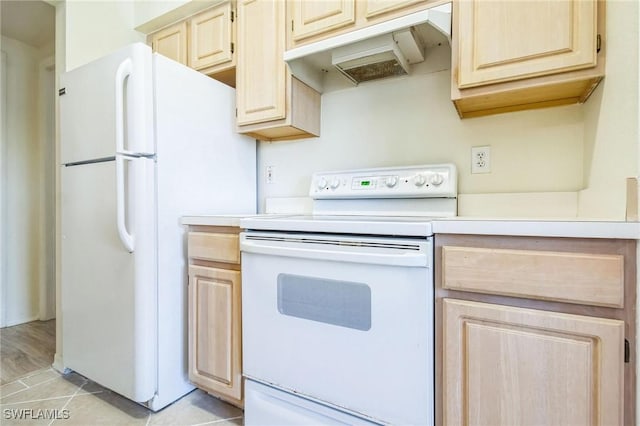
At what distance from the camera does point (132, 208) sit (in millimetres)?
1355

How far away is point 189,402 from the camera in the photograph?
1.50 metres

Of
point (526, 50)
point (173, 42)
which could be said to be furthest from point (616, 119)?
point (173, 42)

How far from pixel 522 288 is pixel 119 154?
4.95 feet

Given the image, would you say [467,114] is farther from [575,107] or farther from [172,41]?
[172,41]

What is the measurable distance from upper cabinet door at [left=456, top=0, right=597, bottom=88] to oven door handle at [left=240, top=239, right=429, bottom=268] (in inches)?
27.8

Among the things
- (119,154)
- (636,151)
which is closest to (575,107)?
(636,151)

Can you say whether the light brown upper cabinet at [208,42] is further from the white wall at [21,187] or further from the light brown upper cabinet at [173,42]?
the white wall at [21,187]

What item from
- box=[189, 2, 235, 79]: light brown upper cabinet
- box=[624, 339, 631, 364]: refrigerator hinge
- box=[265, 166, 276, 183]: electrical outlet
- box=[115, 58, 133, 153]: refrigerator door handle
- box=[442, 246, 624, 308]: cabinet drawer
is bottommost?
box=[624, 339, 631, 364]: refrigerator hinge

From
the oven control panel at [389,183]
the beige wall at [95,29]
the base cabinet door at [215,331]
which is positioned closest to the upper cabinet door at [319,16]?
the oven control panel at [389,183]

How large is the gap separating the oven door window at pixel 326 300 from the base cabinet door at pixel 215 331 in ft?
0.95

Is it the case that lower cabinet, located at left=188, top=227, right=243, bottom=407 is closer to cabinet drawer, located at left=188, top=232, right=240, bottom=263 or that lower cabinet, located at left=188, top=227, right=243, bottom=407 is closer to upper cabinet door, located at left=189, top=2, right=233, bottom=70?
cabinet drawer, located at left=188, top=232, right=240, bottom=263

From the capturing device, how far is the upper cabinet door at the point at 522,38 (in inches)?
39.4

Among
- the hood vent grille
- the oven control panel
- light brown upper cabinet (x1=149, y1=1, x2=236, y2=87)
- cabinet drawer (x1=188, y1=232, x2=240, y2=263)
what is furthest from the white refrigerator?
the hood vent grille

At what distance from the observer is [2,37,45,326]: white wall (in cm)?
252
